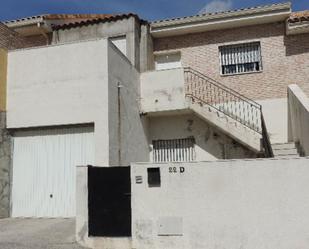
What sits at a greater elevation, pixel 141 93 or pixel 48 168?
pixel 141 93

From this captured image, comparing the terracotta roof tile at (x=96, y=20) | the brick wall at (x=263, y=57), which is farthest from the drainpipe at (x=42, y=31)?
the brick wall at (x=263, y=57)

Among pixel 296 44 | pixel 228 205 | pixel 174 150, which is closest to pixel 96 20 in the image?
pixel 174 150

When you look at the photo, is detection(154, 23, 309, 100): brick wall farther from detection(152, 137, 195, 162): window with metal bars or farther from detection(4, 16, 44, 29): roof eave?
detection(4, 16, 44, 29): roof eave

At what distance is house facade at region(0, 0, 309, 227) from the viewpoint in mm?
12031

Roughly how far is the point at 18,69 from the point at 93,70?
2489mm

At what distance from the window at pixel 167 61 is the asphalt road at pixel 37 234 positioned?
772 centimetres

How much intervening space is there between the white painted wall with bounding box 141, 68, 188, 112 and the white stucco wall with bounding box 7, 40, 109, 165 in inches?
120

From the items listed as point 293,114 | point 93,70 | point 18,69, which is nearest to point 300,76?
point 293,114

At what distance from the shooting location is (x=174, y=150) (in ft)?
50.2

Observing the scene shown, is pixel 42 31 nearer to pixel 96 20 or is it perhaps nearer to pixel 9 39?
pixel 96 20

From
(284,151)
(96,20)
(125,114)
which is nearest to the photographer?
(284,151)

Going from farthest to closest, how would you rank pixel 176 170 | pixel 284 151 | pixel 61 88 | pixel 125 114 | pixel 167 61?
pixel 167 61 → pixel 125 114 → pixel 61 88 → pixel 284 151 → pixel 176 170

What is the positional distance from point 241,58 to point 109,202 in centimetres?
933

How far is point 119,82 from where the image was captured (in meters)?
12.8
